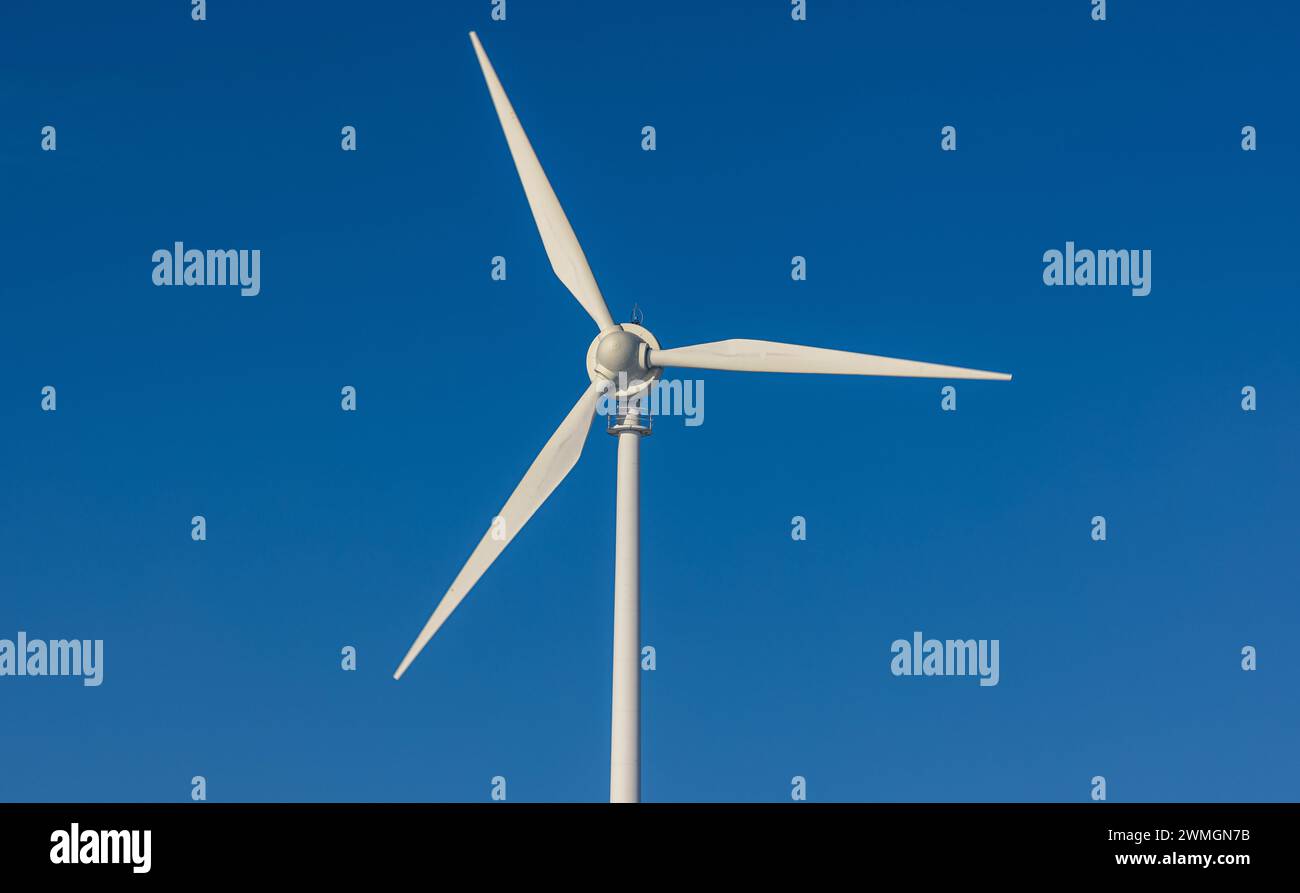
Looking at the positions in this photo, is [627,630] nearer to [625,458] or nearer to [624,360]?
[625,458]

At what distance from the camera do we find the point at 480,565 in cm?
5250

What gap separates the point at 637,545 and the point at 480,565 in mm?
4037

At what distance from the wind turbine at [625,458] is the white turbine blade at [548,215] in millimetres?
735

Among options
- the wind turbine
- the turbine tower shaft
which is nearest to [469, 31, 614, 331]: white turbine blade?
the wind turbine

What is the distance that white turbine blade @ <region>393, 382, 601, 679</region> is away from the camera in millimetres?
52312

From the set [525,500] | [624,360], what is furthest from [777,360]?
[525,500]

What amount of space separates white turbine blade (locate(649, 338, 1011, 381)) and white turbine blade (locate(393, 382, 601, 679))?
2.49 m

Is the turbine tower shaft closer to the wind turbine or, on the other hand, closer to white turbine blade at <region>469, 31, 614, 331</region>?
the wind turbine

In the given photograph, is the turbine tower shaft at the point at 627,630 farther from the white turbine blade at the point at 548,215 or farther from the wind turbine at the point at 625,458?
the white turbine blade at the point at 548,215

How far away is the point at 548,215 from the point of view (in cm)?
5653

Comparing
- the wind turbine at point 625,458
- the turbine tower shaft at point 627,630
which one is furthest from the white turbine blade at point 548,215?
the turbine tower shaft at point 627,630

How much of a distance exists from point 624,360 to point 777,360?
3890 mm

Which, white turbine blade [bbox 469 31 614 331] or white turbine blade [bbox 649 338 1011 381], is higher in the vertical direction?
white turbine blade [bbox 469 31 614 331]
